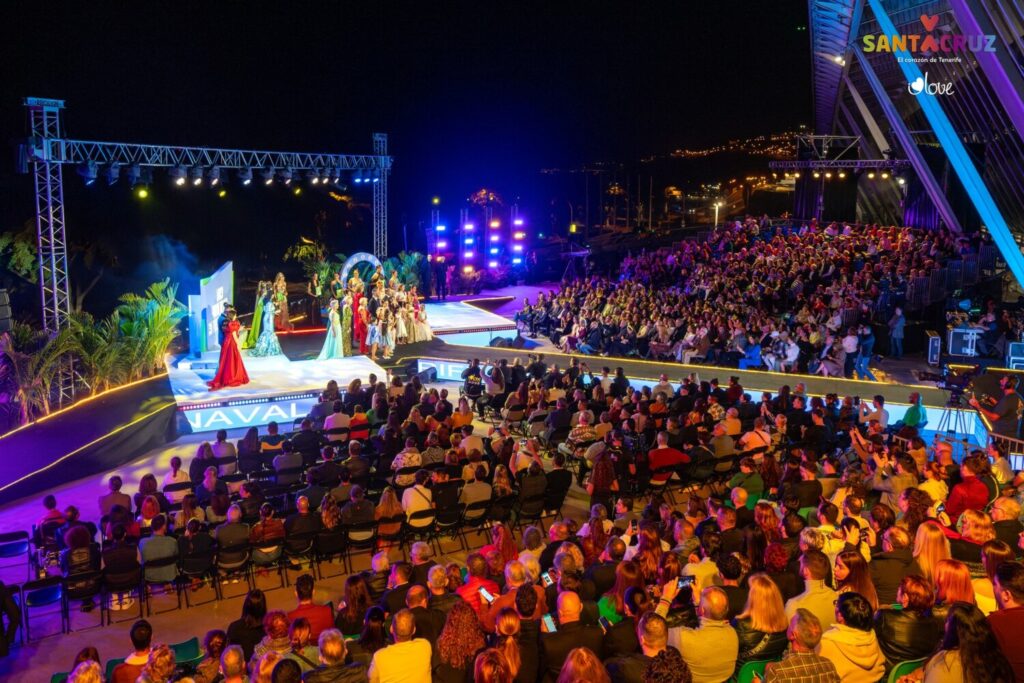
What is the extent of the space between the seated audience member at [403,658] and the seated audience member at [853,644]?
2207 mm

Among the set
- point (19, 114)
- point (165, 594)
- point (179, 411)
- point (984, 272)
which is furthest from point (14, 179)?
point (984, 272)

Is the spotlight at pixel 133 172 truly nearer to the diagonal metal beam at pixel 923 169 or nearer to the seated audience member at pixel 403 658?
the seated audience member at pixel 403 658

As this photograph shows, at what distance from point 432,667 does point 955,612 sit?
2.85 metres

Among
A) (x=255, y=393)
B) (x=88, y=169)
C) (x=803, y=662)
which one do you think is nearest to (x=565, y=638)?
(x=803, y=662)

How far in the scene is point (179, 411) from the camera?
45.3ft

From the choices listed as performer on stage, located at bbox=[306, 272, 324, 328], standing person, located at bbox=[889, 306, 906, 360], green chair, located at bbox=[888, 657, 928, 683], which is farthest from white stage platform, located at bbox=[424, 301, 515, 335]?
green chair, located at bbox=[888, 657, 928, 683]

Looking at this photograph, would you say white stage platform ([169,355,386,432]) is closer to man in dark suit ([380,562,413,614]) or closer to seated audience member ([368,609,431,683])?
man in dark suit ([380,562,413,614])

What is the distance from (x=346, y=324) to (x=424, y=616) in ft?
43.4

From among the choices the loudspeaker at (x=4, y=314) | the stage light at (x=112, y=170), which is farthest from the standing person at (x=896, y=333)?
the stage light at (x=112, y=170)

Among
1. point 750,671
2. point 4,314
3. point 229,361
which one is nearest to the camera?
point 750,671

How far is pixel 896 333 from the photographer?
58.4 feet

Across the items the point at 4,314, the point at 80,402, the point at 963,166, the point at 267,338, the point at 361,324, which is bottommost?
the point at 80,402

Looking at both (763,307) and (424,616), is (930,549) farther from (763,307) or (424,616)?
(763,307)

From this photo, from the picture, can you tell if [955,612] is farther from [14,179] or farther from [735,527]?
[14,179]
